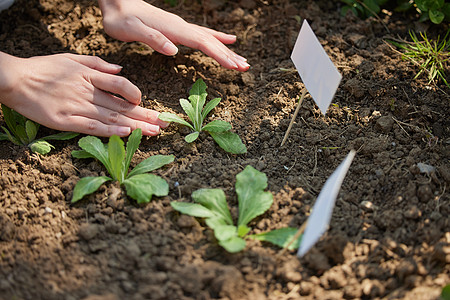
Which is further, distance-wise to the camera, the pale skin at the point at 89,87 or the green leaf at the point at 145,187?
the pale skin at the point at 89,87

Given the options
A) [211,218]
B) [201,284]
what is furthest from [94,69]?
[201,284]

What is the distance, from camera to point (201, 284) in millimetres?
1338

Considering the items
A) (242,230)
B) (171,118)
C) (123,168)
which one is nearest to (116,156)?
(123,168)

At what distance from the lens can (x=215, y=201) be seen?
1.58 m

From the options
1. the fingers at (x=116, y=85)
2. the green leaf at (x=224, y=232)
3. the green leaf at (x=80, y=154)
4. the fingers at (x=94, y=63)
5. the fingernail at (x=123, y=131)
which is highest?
the fingers at (x=94, y=63)

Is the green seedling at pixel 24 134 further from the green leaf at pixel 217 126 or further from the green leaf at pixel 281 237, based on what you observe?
the green leaf at pixel 281 237

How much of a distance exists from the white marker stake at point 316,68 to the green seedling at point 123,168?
2.28 ft

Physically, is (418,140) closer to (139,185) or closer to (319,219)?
(319,219)

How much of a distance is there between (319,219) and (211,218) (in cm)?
43

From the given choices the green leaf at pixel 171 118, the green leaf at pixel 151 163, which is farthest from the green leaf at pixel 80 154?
the green leaf at pixel 171 118

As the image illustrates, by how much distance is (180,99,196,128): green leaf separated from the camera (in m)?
1.95

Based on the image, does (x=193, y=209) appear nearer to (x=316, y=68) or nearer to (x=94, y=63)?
(x=316, y=68)

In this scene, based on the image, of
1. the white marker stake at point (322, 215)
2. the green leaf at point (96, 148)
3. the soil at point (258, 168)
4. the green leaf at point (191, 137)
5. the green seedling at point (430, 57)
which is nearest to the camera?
the white marker stake at point (322, 215)

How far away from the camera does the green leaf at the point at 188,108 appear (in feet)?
6.41
